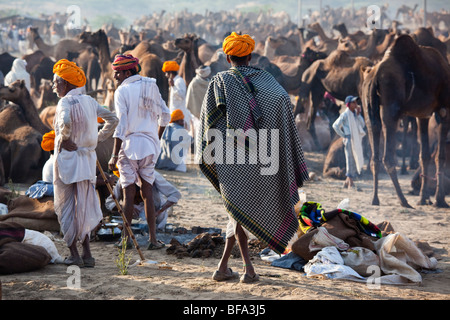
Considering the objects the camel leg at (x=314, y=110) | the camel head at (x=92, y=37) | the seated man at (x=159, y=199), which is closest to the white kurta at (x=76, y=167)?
the seated man at (x=159, y=199)

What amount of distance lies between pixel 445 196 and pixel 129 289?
23.1ft

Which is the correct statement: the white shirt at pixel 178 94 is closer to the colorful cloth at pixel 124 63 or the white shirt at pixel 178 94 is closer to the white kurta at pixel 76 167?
the colorful cloth at pixel 124 63

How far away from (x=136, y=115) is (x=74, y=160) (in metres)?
0.96

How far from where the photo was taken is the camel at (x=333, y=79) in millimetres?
12375

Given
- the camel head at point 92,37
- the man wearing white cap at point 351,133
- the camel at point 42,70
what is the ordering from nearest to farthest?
the man wearing white cap at point 351,133 < the camel head at point 92,37 < the camel at point 42,70

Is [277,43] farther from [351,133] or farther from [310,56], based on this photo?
[351,133]

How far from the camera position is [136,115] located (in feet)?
18.6

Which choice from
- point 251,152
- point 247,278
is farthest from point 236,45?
point 247,278

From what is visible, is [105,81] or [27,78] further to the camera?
[105,81]

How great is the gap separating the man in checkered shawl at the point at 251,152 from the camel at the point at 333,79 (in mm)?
A: 8159

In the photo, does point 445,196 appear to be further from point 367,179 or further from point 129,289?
point 129,289

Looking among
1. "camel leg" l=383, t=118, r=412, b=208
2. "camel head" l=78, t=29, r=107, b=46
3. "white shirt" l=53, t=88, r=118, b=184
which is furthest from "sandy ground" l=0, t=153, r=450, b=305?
"camel head" l=78, t=29, r=107, b=46

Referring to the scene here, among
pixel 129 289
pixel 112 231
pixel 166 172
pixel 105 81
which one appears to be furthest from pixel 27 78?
pixel 129 289

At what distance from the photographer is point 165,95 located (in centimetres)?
1338
